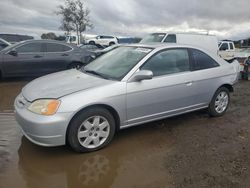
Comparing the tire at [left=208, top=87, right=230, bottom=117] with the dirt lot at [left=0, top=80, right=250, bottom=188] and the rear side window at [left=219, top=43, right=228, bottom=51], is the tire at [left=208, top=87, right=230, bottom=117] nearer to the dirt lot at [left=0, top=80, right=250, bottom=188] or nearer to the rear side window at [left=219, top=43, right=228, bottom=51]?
the dirt lot at [left=0, top=80, right=250, bottom=188]

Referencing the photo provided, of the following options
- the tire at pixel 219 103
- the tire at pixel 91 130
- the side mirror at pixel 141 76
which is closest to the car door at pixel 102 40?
the tire at pixel 219 103

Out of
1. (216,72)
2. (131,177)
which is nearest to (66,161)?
(131,177)

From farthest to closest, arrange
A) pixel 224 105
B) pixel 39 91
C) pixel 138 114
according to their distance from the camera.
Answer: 1. pixel 224 105
2. pixel 138 114
3. pixel 39 91

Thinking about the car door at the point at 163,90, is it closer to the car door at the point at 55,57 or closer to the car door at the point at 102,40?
the car door at the point at 55,57

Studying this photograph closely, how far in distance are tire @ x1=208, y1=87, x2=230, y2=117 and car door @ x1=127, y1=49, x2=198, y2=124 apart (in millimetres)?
602

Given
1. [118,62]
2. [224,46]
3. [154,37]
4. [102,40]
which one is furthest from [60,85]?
[102,40]

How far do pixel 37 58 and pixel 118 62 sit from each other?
5.60m

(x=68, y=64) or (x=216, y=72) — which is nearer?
(x=216, y=72)

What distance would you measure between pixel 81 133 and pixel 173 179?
1386mm

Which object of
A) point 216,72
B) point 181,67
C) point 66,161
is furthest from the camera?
point 216,72

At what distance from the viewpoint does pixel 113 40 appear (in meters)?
38.6

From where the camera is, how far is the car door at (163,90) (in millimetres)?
4354

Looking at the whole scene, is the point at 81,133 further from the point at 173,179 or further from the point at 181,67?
the point at 181,67

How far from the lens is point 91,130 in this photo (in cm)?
399
